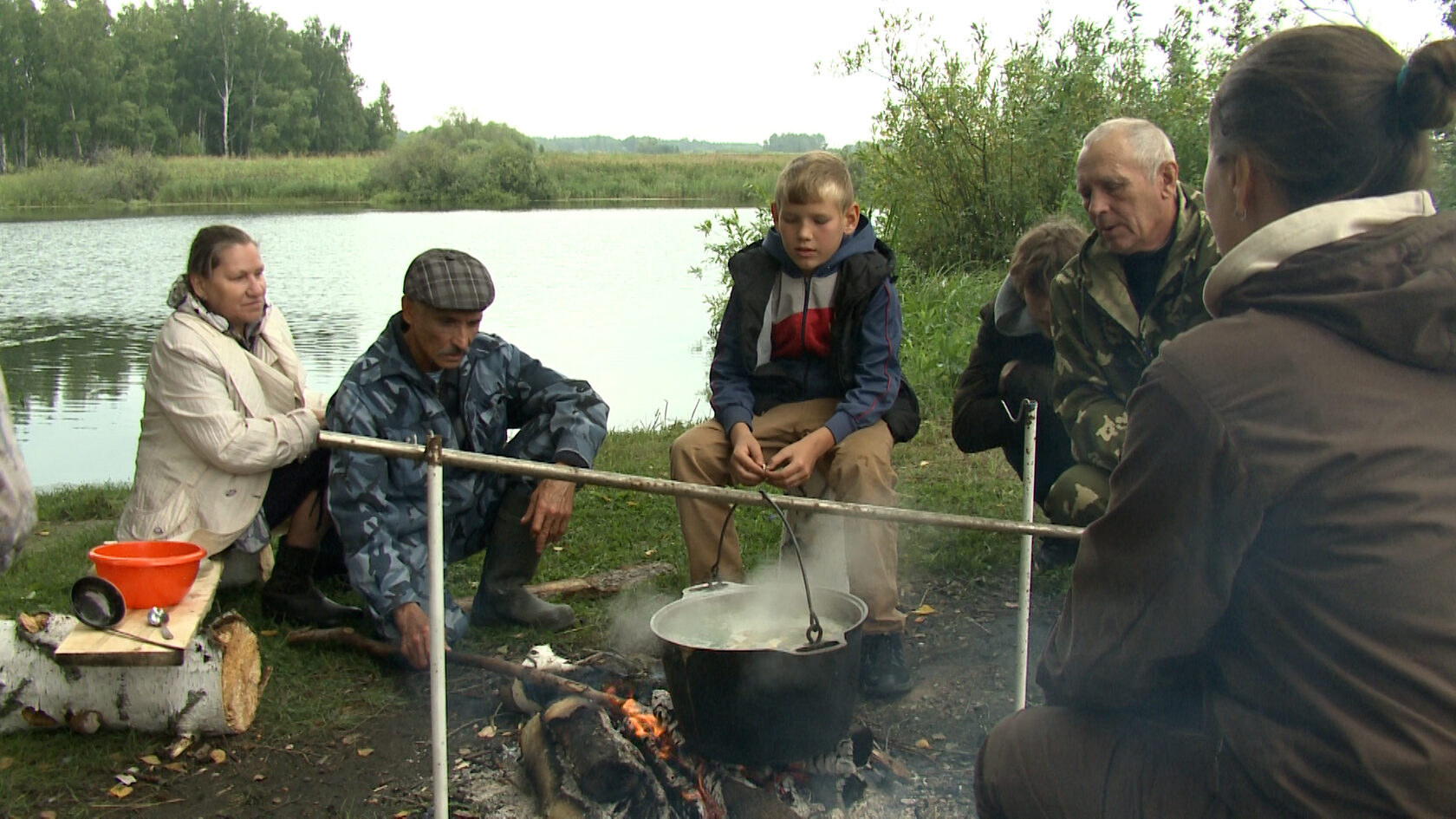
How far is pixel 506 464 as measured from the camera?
2.60m

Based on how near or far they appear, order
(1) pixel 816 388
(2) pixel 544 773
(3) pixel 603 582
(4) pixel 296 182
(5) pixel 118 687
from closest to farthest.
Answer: (2) pixel 544 773 → (5) pixel 118 687 → (1) pixel 816 388 → (3) pixel 603 582 → (4) pixel 296 182

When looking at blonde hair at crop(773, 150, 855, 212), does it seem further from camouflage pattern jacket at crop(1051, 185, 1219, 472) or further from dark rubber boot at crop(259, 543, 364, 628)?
dark rubber boot at crop(259, 543, 364, 628)

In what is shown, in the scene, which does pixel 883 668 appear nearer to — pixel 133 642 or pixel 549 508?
pixel 549 508

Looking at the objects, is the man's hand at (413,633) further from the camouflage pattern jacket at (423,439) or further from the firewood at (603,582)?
the firewood at (603,582)

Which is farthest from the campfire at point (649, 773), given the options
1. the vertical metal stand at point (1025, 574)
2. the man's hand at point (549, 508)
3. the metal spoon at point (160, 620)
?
the metal spoon at point (160, 620)

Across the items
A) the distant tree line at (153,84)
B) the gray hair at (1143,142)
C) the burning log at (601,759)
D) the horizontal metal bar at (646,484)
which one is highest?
the distant tree line at (153,84)

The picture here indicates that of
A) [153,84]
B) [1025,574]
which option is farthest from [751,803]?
[153,84]

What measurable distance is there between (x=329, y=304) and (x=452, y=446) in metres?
12.3

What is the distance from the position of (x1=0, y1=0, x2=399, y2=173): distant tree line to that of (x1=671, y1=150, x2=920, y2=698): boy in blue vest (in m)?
35.0

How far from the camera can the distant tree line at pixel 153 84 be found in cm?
3484

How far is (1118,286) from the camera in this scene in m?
3.71

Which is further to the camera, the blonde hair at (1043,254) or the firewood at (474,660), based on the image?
the blonde hair at (1043,254)

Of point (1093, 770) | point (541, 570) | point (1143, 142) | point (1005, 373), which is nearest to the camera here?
point (1093, 770)

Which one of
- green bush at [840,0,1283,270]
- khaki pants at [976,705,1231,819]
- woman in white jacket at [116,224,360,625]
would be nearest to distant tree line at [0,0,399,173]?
green bush at [840,0,1283,270]
